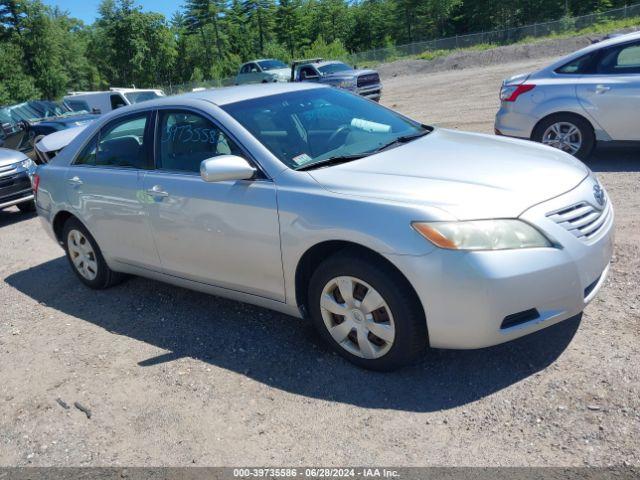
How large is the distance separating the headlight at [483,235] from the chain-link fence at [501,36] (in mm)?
40873

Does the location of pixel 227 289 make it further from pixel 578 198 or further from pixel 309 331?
pixel 578 198

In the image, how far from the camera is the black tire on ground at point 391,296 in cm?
309

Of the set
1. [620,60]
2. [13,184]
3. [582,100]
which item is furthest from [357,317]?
[13,184]

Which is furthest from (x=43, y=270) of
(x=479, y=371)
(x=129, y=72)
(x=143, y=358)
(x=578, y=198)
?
(x=129, y=72)

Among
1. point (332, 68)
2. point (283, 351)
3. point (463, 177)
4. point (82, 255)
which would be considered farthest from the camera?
point (332, 68)

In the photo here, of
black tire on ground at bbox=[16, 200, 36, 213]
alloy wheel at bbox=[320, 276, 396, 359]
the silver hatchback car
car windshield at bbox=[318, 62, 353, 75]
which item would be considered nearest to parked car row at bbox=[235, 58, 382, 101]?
car windshield at bbox=[318, 62, 353, 75]

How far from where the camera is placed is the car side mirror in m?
3.50

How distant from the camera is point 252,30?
228 ft

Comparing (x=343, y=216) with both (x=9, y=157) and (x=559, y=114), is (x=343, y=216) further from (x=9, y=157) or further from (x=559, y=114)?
(x=9, y=157)

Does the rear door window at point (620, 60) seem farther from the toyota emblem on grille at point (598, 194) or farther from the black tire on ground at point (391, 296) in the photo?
the black tire on ground at point (391, 296)

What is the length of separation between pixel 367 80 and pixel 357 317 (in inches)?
763

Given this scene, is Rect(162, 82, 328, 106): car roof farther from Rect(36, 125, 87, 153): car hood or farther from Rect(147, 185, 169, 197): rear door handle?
Rect(36, 125, 87, 153): car hood

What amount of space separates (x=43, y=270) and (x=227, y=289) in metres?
3.33

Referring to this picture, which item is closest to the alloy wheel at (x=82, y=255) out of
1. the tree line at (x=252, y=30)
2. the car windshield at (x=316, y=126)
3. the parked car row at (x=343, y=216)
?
the parked car row at (x=343, y=216)
